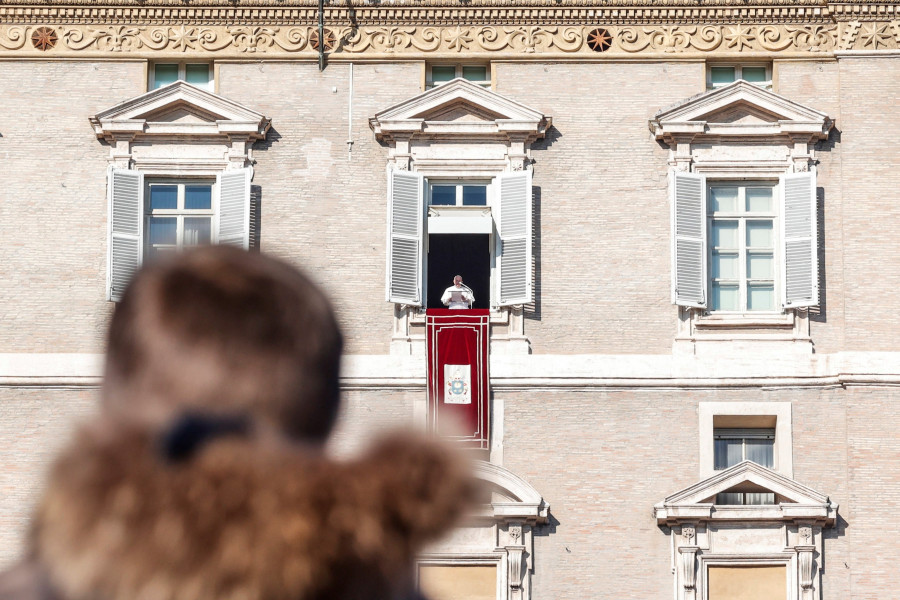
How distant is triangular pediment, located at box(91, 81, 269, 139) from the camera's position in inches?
856

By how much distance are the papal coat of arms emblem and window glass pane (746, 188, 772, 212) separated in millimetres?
4353

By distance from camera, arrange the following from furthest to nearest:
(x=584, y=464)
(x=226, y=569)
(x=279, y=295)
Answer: (x=584, y=464), (x=279, y=295), (x=226, y=569)

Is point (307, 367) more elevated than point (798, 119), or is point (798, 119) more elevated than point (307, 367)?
point (798, 119)

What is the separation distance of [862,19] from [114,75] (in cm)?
1022

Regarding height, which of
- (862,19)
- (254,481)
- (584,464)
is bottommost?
(584,464)

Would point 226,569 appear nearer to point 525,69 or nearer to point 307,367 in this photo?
point 307,367

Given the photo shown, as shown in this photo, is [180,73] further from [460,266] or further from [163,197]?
[460,266]

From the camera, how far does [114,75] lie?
2228 cm

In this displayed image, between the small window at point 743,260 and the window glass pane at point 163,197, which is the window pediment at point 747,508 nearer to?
the small window at point 743,260

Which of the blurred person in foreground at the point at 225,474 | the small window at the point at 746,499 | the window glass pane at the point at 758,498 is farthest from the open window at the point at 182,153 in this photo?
the blurred person in foreground at the point at 225,474

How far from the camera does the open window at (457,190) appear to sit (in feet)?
70.2

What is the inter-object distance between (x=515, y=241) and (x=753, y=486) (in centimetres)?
446

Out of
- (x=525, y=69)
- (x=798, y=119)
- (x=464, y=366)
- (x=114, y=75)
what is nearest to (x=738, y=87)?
(x=798, y=119)

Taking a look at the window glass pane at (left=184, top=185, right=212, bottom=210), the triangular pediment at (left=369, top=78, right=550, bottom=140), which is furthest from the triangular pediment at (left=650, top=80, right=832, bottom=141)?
the window glass pane at (left=184, top=185, right=212, bottom=210)
